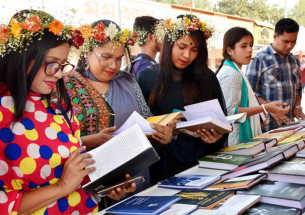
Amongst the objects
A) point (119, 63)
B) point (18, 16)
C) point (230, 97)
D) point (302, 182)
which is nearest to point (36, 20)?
point (18, 16)

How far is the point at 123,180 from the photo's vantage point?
130 cm

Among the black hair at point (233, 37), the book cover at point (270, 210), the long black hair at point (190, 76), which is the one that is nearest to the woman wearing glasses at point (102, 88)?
the long black hair at point (190, 76)

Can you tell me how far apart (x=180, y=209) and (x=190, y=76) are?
49.5 inches

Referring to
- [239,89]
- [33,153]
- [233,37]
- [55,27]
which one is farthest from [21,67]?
[233,37]

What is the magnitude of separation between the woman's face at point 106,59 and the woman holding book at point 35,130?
49 centimetres

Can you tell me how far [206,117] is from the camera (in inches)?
63.9

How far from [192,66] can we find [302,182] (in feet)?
3.86

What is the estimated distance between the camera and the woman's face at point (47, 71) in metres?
1.22

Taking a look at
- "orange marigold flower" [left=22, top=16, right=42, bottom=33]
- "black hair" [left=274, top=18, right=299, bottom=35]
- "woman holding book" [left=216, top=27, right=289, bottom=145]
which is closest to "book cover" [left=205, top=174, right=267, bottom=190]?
"orange marigold flower" [left=22, top=16, right=42, bottom=33]

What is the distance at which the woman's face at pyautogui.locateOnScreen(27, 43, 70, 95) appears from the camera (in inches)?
47.9

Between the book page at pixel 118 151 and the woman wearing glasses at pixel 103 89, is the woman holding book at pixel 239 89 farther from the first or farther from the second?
the book page at pixel 118 151

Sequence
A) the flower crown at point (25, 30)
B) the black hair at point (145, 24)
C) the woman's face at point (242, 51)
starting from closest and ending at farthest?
1. the flower crown at point (25, 30)
2. the woman's face at point (242, 51)
3. the black hair at point (145, 24)

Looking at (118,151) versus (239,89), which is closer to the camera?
(118,151)

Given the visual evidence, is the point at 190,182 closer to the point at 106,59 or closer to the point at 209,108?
the point at 209,108
